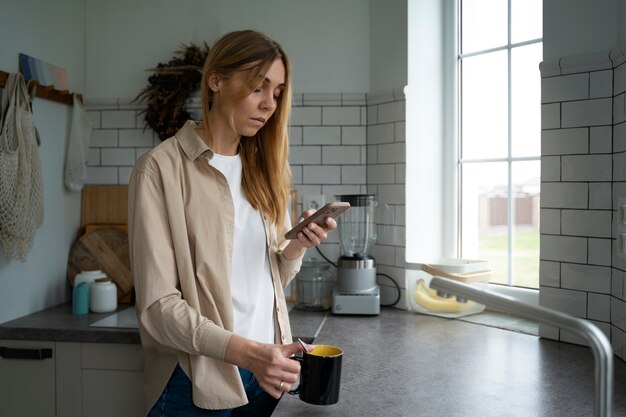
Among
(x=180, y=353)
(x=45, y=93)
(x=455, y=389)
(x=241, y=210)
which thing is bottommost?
(x=455, y=389)

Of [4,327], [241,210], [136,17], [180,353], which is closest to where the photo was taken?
[180,353]

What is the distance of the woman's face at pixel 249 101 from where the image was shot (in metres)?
1.40

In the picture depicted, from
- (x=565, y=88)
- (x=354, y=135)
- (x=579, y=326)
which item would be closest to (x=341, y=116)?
(x=354, y=135)

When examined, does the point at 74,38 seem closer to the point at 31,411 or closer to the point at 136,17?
the point at 136,17

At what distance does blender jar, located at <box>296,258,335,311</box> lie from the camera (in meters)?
2.53

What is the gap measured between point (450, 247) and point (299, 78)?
0.99m

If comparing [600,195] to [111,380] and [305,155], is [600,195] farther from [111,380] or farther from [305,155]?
[111,380]

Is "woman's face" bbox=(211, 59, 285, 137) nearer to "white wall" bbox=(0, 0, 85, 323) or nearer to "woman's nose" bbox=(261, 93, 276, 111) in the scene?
"woman's nose" bbox=(261, 93, 276, 111)

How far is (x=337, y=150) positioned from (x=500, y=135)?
27.0 inches

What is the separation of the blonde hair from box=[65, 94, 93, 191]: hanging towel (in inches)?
51.1

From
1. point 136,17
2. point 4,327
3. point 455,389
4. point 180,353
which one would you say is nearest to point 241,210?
point 180,353

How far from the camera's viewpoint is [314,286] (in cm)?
254

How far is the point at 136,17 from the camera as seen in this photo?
9.00 ft

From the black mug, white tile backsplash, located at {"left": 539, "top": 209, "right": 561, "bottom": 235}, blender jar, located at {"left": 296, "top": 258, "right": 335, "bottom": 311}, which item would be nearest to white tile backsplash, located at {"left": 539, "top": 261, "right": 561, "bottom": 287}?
white tile backsplash, located at {"left": 539, "top": 209, "right": 561, "bottom": 235}
